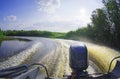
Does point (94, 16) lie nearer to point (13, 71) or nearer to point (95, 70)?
point (95, 70)

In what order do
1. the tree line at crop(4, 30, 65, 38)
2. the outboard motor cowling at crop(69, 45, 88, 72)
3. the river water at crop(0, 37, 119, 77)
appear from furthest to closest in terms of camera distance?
the tree line at crop(4, 30, 65, 38), the river water at crop(0, 37, 119, 77), the outboard motor cowling at crop(69, 45, 88, 72)

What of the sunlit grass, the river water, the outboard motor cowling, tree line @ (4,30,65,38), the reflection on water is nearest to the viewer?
the outboard motor cowling

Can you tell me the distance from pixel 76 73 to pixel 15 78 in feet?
7.31

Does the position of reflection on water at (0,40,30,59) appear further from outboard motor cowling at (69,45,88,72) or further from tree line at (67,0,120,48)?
outboard motor cowling at (69,45,88,72)

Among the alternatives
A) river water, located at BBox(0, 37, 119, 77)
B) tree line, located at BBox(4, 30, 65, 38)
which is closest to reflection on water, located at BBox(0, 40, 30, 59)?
river water, located at BBox(0, 37, 119, 77)

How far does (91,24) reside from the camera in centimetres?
4034

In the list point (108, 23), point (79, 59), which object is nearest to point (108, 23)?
point (108, 23)

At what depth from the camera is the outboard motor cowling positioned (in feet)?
25.3

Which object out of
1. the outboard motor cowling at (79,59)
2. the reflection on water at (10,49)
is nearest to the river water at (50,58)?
the reflection on water at (10,49)

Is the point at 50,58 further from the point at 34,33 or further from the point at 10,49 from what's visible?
the point at 34,33

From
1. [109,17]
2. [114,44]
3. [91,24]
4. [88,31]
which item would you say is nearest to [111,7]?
[109,17]

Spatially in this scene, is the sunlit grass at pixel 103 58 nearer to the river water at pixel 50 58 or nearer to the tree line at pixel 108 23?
the river water at pixel 50 58

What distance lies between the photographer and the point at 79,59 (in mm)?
7785

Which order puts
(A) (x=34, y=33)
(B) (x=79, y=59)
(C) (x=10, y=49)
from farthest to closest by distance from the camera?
(A) (x=34, y=33) < (C) (x=10, y=49) < (B) (x=79, y=59)
